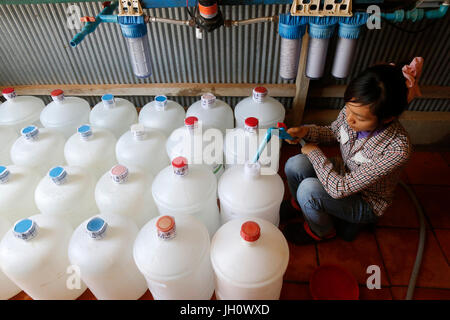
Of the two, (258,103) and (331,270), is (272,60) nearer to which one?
(258,103)

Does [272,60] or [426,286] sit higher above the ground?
[272,60]

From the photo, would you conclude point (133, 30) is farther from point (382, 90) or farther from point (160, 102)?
point (382, 90)

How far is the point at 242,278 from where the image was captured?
3.33ft

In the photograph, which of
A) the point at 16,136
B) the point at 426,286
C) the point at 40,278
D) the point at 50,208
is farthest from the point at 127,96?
the point at 426,286

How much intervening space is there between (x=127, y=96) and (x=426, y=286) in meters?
2.03

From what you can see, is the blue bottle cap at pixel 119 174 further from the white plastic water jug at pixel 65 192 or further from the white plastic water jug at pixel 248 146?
the white plastic water jug at pixel 248 146

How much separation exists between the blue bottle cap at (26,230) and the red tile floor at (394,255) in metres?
0.45

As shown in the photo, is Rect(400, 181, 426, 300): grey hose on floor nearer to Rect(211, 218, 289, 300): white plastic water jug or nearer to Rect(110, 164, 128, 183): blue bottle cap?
A: Rect(211, 218, 289, 300): white plastic water jug

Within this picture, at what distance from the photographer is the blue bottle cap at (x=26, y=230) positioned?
1.10m

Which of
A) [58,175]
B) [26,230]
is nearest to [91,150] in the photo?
[58,175]

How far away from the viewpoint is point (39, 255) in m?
1.12

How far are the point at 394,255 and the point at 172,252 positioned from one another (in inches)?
45.2

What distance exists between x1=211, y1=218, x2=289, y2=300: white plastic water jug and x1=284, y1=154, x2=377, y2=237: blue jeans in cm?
35

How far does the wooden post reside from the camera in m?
1.73
